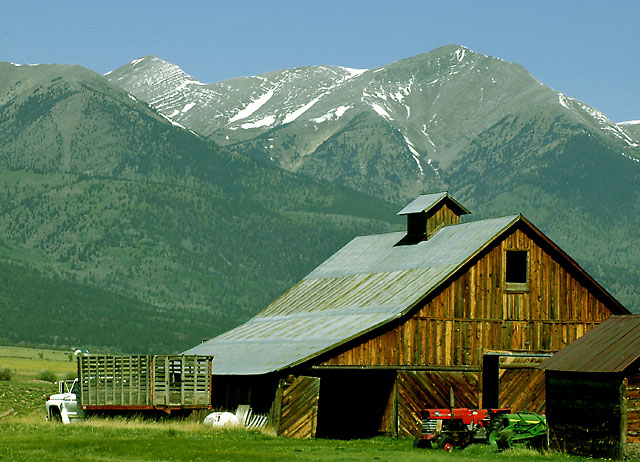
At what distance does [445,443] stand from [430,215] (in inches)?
822

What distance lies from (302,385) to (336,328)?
18.3ft

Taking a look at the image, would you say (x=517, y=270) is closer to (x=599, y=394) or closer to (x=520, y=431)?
(x=520, y=431)

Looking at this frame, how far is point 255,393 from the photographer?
54.2 meters

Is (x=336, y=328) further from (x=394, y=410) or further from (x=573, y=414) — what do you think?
(x=573, y=414)

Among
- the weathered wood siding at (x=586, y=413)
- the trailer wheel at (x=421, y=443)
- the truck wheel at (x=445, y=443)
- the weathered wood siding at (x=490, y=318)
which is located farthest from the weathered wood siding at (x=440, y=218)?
the truck wheel at (x=445, y=443)

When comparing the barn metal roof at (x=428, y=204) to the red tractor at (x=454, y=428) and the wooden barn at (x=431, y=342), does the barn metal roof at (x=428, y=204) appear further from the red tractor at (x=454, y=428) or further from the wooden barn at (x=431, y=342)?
the red tractor at (x=454, y=428)

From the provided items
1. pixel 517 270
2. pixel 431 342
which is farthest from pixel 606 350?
pixel 517 270

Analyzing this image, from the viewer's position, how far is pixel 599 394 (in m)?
41.8

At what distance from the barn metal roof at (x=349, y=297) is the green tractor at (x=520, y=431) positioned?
914cm

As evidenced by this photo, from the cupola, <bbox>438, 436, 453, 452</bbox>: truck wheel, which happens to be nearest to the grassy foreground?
<bbox>438, 436, 453, 452</bbox>: truck wheel

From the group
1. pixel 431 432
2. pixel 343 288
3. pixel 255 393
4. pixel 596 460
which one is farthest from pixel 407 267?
pixel 596 460

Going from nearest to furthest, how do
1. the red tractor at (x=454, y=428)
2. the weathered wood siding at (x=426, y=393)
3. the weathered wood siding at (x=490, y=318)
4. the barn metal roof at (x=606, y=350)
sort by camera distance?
the barn metal roof at (x=606, y=350), the red tractor at (x=454, y=428), the weathered wood siding at (x=426, y=393), the weathered wood siding at (x=490, y=318)

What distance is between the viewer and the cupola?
209 feet

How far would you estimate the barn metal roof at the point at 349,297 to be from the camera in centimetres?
5391
